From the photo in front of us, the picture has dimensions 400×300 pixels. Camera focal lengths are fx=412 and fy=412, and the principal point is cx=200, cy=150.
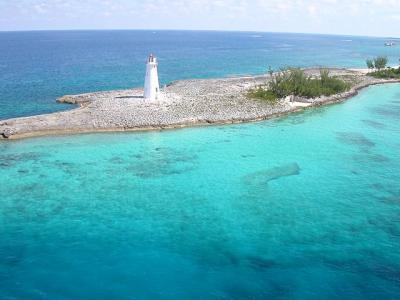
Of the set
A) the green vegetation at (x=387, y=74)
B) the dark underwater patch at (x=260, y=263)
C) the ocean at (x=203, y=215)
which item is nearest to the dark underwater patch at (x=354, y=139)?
the ocean at (x=203, y=215)

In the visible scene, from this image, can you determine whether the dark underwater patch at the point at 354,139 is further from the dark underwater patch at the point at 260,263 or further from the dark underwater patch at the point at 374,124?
the dark underwater patch at the point at 260,263

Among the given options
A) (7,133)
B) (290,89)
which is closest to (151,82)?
(7,133)

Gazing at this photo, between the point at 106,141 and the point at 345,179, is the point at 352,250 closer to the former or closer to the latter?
the point at 345,179

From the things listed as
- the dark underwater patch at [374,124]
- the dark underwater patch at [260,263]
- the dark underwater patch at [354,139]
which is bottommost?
the dark underwater patch at [260,263]

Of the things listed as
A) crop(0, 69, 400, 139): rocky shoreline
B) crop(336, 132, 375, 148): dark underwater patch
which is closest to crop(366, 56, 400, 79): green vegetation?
crop(0, 69, 400, 139): rocky shoreline

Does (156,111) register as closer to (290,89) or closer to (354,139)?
(290,89)

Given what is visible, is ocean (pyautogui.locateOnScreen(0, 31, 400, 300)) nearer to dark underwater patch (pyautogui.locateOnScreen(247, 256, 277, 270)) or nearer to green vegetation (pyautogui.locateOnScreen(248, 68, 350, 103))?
dark underwater patch (pyautogui.locateOnScreen(247, 256, 277, 270))
